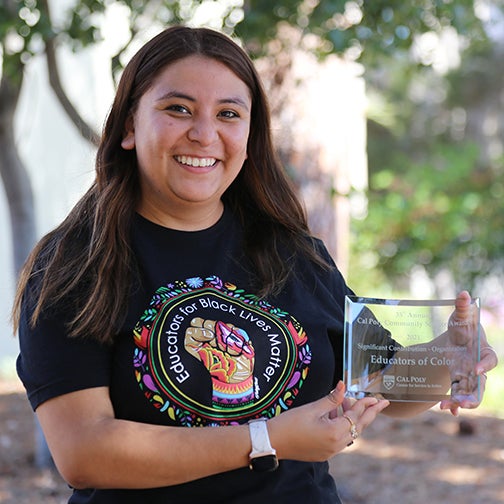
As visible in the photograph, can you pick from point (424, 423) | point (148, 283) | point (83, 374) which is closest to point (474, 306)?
point (148, 283)

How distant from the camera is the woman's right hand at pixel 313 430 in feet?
6.49

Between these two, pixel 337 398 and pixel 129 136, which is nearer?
pixel 337 398

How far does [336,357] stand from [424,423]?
463 centimetres

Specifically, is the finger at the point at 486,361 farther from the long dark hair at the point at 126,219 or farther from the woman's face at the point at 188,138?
the woman's face at the point at 188,138

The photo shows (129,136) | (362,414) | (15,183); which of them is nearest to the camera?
(362,414)

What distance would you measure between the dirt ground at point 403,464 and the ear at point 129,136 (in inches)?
133

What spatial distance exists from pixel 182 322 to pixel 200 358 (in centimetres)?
9

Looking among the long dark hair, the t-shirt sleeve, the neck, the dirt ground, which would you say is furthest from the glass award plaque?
the dirt ground

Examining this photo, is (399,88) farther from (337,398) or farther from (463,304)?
(337,398)

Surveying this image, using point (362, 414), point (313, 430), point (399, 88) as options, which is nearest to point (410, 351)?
point (362, 414)

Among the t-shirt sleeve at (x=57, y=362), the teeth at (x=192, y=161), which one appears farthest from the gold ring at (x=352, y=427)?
the teeth at (x=192, y=161)

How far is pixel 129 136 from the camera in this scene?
2365mm

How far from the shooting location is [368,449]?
246 inches

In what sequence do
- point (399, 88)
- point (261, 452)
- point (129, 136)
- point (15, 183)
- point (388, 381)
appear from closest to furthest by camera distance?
point (261, 452) → point (388, 381) → point (129, 136) → point (15, 183) → point (399, 88)
